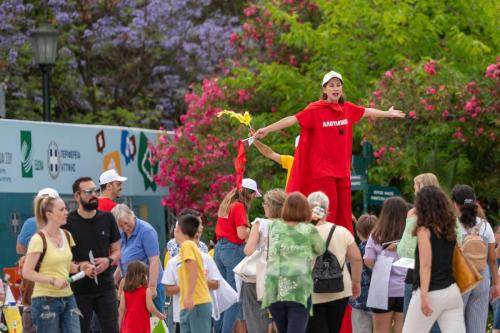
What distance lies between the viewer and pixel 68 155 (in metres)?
20.0

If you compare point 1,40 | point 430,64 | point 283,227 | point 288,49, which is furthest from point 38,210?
point 1,40

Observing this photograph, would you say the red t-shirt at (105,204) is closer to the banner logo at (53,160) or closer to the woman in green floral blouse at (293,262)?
the woman in green floral blouse at (293,262)

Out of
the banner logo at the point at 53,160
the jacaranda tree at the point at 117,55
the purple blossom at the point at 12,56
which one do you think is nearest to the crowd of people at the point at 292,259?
the banner logo at the point at 53,160

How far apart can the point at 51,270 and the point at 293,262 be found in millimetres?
1963

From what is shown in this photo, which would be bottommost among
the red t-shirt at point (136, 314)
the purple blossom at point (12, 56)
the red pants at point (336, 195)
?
the red t-shirt at point (136, 314)

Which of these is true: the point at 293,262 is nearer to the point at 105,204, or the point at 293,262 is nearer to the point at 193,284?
the point at 193,284

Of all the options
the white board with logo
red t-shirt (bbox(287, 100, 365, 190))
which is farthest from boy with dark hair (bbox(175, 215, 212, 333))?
the white board with logo

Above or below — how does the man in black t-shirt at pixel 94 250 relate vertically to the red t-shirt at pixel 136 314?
above

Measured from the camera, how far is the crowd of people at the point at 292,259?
10203 millimetres

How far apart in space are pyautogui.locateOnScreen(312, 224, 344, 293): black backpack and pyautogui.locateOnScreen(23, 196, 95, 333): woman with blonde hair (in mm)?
2004

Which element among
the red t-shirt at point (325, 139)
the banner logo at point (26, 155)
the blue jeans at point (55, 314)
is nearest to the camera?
the blue jeans at point (55, 314)

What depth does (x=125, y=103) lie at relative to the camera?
1144 inches

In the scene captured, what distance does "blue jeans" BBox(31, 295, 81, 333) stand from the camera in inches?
424

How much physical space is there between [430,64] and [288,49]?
15.9 feet
